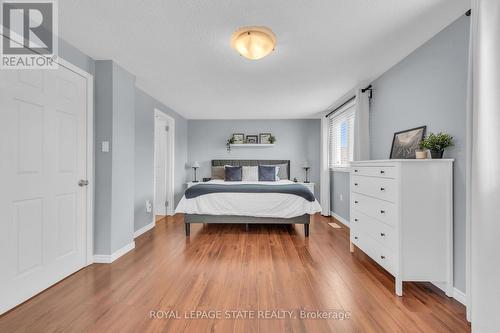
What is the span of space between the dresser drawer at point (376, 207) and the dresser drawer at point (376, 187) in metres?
0.05

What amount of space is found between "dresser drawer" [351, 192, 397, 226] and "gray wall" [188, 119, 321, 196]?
2786mm

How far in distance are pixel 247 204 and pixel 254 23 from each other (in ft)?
7.76

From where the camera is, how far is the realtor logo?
1613 millimetres

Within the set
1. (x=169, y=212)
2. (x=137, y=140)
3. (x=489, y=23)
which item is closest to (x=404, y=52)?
(x=489, y=23)

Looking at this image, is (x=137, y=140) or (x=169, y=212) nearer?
(x=137, y=140)

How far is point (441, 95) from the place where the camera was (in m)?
1.89

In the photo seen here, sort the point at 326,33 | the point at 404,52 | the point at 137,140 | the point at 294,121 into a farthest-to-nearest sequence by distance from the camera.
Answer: the point at 294,121, the point at 137,140, the point at 404,52, the point at 326,33

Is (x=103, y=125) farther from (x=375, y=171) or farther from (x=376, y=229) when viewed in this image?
(x=376, y=229)

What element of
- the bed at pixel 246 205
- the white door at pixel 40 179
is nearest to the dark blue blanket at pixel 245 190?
the bed at pixel 246 205

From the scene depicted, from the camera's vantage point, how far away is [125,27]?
184 cm

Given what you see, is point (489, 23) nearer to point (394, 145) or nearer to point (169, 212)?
point (394, 145)

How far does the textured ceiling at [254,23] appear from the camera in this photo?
1.60 m

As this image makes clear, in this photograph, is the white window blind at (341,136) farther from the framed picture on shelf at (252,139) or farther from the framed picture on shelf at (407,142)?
the framed picture on shelf at (252,139)

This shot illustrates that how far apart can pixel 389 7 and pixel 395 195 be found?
1.48 meters
